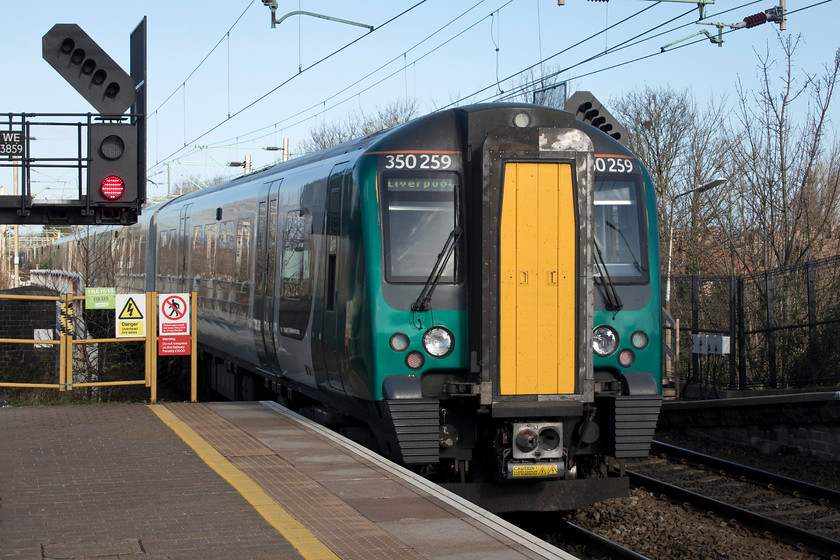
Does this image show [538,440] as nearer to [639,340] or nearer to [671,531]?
[639,340]

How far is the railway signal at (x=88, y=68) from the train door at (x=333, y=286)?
3251 mm

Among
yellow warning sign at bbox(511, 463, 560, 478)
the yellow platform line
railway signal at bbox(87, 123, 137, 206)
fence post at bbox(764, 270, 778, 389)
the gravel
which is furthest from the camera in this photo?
fence post at bbox(764, 270, 778, 389)

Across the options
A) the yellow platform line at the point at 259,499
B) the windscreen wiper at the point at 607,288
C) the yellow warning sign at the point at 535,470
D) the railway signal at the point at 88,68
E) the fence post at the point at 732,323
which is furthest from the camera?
the fence post at the point at 732,323

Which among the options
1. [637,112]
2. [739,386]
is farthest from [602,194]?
[637,112]

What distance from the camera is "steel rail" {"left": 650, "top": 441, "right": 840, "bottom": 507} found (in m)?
10.3

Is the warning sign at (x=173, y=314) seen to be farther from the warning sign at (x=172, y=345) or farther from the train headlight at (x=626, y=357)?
the train headlight at (x=626, y=357)

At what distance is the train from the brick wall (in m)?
11.1

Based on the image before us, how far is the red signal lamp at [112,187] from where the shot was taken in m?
11.5

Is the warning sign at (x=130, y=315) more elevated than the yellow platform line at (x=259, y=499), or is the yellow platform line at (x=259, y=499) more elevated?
the warning sign at (x=130, y=315)

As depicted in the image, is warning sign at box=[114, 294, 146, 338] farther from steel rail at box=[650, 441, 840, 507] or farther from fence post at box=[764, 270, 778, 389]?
fence post at box=[764, 270, 778, 389]

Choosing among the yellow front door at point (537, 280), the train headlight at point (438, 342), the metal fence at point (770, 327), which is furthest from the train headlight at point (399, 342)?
the metal fence at point (770, 327)

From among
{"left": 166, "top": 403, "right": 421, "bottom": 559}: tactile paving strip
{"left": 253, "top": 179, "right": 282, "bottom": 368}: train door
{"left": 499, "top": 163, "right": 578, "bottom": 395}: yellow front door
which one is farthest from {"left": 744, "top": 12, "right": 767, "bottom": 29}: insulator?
{"left": 166, "top": 403, "right": 421, "bottom": 559}: tactile paving strip

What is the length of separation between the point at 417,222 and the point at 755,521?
4083 millimetres

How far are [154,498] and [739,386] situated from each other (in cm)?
1261
